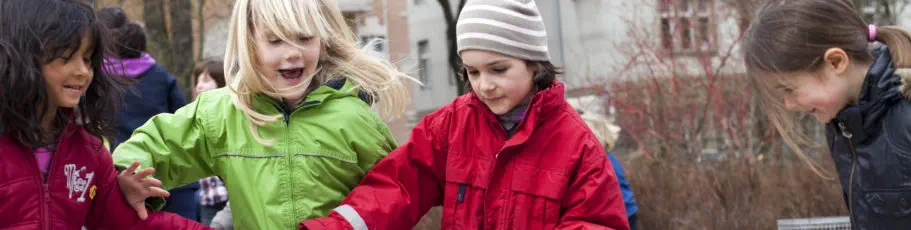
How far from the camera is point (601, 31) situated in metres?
15.1

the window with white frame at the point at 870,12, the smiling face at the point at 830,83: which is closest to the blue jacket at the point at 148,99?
the smiling face at the point at 830,83

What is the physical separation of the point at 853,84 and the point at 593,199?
0.92 m

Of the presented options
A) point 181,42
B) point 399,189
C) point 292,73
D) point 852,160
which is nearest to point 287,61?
point 292,73

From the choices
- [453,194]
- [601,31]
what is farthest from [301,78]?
[601,31]

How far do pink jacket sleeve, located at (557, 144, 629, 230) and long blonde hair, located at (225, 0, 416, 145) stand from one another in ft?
2.97

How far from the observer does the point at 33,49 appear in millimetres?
3598

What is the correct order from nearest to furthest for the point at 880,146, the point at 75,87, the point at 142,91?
the point at 75,87 → the point at 880,146 → the point at 142,91

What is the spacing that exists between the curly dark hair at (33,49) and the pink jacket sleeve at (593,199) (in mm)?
1584

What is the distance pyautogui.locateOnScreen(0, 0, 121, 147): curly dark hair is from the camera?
139 inches

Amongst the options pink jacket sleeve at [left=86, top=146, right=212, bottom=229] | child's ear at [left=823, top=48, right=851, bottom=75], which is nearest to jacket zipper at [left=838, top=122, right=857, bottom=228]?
child's ear at [left=823, top=48, right=851, bottom=75]

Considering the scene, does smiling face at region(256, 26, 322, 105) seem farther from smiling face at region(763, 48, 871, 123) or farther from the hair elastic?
the hair elastic

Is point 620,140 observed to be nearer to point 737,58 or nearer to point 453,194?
point 737,58

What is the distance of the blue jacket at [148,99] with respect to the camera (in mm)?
6699

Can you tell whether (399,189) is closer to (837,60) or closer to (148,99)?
(837,60)
